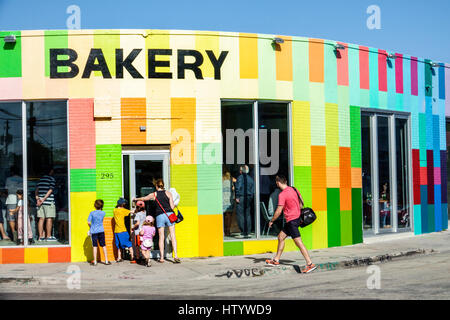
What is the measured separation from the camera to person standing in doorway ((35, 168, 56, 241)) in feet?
48.0

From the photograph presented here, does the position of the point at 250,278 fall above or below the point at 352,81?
below

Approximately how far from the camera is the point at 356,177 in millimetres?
17156

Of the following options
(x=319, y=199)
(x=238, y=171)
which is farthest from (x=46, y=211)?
(x=319, y=199)

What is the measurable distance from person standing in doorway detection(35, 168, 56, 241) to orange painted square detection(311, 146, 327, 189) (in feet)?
21.6

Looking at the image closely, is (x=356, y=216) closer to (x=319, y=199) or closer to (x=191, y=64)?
(x=319, y=199)

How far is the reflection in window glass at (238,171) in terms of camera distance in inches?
603

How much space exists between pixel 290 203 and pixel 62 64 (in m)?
6.44

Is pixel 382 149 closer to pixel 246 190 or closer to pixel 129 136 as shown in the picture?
pixel 246 190

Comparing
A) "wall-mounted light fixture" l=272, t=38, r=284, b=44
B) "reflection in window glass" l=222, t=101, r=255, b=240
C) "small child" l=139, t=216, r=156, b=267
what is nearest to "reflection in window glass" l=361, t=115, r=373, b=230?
"wall-mounted light fixture" l=272, t=38, r=284, b=44

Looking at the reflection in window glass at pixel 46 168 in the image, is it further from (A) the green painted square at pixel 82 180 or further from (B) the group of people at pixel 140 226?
(B) the group of people at pixel 140 226

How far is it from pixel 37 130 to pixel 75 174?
4.63ft

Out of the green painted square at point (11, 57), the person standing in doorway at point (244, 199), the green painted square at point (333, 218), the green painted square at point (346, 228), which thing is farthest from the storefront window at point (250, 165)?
the green painted square at point (11, 57)
